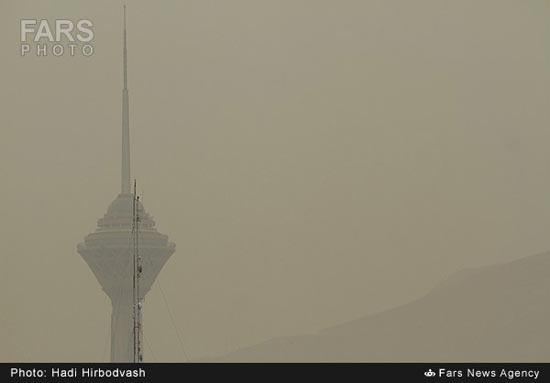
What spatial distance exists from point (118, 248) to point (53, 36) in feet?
11.0

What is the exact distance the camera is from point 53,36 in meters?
23.6

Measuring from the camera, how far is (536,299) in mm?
24156

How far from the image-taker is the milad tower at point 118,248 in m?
23.9

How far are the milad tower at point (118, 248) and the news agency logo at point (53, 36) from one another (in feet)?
1.92

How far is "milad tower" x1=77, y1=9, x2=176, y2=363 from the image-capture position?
78.5ft
